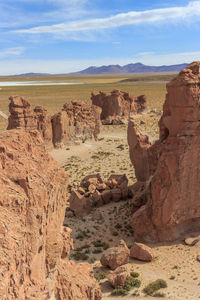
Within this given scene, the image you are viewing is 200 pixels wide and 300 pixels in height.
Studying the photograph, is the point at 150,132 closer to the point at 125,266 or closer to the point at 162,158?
the point at 162,158

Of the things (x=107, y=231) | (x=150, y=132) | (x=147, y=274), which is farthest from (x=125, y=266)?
(x=150, y=132)

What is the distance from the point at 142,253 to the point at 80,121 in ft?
84.1

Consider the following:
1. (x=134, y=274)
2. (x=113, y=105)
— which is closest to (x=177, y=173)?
(x=134, y=274)

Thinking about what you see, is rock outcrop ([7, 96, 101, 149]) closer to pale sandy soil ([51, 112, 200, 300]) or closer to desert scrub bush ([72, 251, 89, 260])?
pale sandy soil ([51, 112, 200, 300])

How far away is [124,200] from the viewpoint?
73.0 feet

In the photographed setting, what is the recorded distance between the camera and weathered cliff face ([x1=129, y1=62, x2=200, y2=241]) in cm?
1558

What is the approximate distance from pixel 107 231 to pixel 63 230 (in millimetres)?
8877

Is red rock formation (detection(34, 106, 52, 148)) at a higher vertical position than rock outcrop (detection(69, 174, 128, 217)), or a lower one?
higher

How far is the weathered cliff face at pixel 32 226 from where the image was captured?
244 inches

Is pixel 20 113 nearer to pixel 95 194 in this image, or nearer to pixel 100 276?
pixel 95 194

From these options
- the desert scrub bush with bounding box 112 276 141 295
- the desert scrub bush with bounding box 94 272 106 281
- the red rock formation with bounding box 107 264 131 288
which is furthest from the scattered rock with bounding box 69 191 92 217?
the desert scrub bush with bounding box 112 276 141 295

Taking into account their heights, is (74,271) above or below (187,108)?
below

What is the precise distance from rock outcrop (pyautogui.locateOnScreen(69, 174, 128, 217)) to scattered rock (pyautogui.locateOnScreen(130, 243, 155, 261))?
19.2ft

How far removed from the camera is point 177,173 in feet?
52.5
